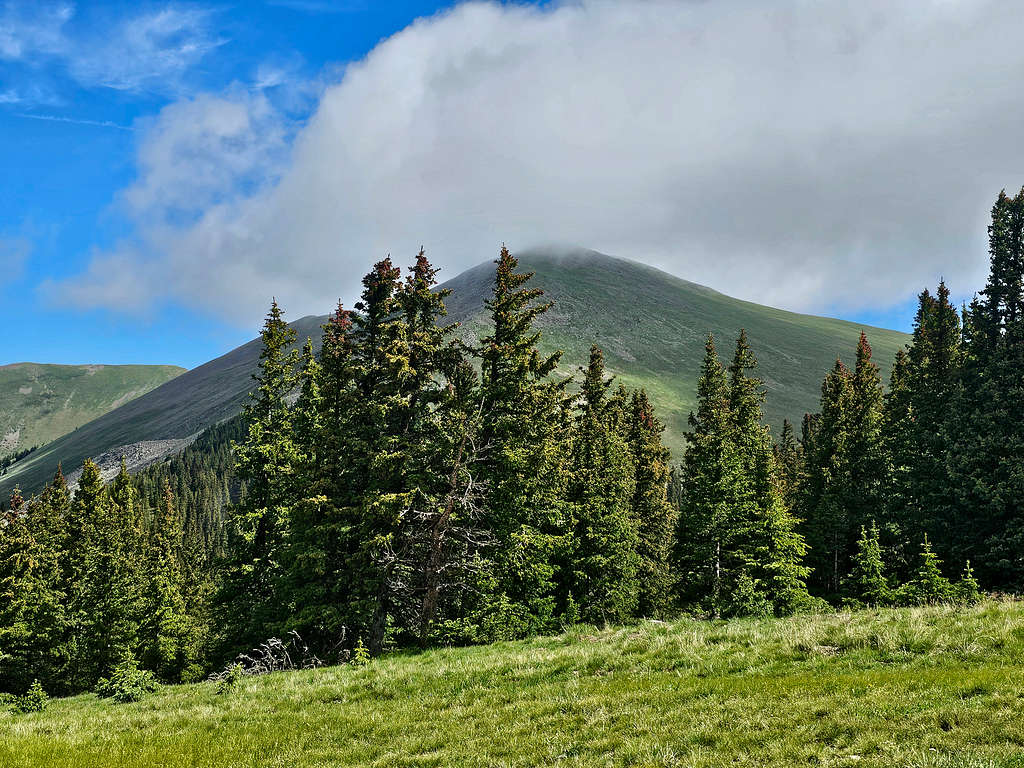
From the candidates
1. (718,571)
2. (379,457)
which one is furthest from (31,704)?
(718,571)

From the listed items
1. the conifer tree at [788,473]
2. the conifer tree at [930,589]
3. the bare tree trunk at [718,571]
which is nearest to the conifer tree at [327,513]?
the bare tree trunk at [718,571]

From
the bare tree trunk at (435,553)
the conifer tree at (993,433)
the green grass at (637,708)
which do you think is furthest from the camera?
the conifer tree at (993,433)

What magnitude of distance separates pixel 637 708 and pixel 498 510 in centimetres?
1626

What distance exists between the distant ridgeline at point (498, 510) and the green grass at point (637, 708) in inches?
282

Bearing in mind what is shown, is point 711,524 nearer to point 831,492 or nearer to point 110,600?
point 831,492

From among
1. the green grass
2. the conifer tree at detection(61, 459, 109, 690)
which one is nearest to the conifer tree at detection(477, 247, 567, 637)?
the green grass

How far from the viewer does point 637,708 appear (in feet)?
36.6

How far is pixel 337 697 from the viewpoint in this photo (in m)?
15.7

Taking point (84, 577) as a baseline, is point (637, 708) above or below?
above

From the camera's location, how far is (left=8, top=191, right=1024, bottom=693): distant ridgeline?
86.4 ft

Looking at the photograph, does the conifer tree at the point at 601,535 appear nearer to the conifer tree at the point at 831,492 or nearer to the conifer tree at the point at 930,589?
the conifer tree at the point at 930,589

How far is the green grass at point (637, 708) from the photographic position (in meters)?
8.50

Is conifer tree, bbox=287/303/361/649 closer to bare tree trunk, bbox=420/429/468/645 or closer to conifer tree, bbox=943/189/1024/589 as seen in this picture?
bare tree trunk, bbox=420/429/468/645

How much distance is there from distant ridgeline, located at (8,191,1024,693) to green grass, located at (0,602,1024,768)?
7153mm
